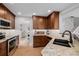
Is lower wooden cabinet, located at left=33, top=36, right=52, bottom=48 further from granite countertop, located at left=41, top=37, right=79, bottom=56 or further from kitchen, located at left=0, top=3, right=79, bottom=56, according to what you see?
granite countertop, located at left=41, top=37, right=79, bottom=56

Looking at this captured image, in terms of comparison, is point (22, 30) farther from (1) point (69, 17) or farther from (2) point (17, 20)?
(1) point (69, 17)

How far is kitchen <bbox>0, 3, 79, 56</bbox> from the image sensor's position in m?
3.23

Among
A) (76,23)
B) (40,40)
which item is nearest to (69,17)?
(76,23)

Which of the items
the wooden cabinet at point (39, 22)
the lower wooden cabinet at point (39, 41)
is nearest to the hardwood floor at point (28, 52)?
the lower wooden cabinet at point (39, 41)

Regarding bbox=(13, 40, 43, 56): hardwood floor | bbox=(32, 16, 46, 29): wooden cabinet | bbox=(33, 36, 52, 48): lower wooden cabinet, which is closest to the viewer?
bbox=(13, 40, 43, 56): hardwood floor

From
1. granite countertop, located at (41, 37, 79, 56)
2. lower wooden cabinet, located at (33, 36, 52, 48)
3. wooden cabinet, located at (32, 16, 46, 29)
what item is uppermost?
wooden cabinet, located at (32, 16, 46, 29)

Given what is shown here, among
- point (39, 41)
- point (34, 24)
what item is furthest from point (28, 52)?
point (34, 24)

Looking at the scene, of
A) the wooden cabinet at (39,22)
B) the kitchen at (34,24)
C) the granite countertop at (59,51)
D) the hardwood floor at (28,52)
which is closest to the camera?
the granite countertop at (59,51)

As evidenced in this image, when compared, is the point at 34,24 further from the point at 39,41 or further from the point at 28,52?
the point at 28,52

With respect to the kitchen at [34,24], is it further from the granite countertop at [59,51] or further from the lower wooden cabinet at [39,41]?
the granite countertop at [59,51]

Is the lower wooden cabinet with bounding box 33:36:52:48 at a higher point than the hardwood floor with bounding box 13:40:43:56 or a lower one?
higher

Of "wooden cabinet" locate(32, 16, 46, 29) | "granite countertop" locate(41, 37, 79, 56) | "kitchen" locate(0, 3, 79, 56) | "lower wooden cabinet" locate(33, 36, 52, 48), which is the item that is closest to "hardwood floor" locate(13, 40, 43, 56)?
"kitchen" locate(0, 3, 79, 56)

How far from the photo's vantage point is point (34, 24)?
609 centimetres

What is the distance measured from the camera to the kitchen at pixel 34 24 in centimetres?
323
